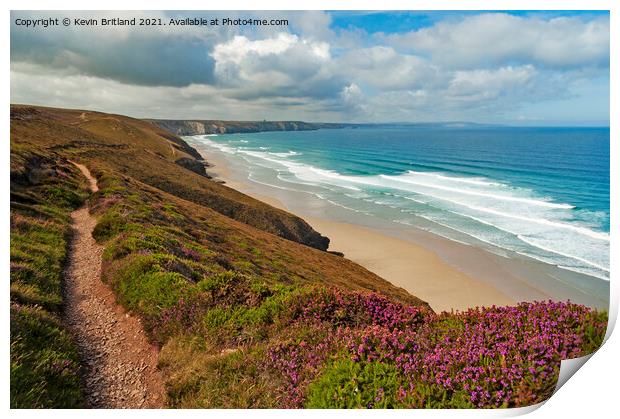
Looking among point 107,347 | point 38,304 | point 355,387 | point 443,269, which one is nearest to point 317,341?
point 355,387

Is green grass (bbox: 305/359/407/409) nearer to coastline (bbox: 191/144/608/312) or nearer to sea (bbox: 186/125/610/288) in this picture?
sea (bbox: 186/125/610/288)

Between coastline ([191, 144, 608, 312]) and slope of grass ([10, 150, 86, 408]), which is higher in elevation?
slope of grass ([10, 150, 86, 408])

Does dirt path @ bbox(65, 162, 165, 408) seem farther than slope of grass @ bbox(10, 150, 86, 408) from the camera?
Yes

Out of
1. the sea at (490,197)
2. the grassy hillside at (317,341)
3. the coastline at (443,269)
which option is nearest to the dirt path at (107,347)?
the grassy hillside at (317,341)

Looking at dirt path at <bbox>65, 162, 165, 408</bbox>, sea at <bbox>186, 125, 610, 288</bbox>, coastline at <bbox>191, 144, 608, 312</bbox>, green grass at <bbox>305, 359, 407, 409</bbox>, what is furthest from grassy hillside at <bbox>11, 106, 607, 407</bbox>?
coastline at <bbox>191, 144, 608, 312</bbox>

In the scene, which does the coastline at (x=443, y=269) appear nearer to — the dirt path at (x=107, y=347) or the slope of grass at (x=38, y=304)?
the dirt path at (x=107, y=347)
